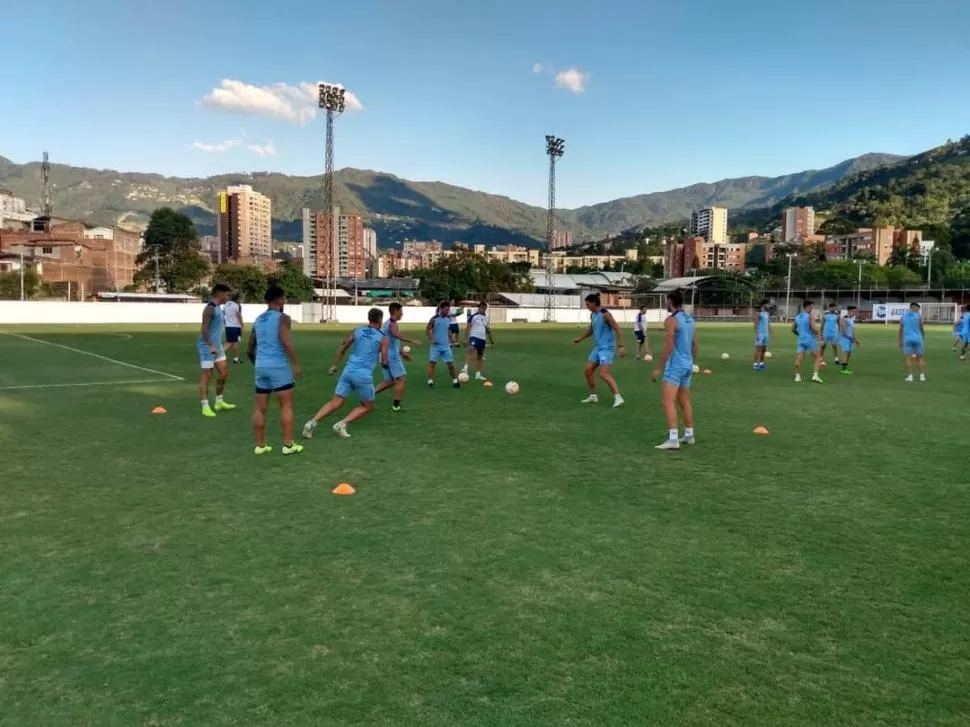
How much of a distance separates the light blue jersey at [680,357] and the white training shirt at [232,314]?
501 inches

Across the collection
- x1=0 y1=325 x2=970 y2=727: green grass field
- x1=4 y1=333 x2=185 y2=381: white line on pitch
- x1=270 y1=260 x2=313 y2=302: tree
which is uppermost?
x1=270 y1=260 x2=313 y2=302: tree

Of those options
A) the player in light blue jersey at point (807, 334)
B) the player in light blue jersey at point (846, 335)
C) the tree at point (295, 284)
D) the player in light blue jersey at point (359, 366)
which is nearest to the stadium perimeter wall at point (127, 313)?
the tree at point (295, 284)

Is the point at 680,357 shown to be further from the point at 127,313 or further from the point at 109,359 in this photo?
the point at 127,313

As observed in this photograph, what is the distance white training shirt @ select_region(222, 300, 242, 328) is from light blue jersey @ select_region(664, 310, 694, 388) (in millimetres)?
12717

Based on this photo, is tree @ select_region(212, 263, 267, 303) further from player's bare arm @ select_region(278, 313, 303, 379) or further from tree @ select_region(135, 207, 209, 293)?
player's bare arm @ select_region(278, 313, 303, 379)

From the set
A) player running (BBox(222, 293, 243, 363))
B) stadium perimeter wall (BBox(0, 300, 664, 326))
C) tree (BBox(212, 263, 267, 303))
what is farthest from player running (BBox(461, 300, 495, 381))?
tree (BBox(212, 263, 267, 303))

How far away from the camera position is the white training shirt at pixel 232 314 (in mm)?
18562

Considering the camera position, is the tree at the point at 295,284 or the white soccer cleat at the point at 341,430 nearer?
the white soccer cleat at the point at 341,430

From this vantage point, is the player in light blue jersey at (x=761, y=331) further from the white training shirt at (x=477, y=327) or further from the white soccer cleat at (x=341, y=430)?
the white soccer cleat at (x=341, y=430)

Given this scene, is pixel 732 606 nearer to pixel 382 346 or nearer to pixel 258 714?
pixel 258 714

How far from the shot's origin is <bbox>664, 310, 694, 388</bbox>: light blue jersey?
9.34 m

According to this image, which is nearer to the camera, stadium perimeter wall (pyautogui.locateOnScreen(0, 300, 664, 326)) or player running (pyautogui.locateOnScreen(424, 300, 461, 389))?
player running (pyautogui.locateOnScreen(424, 300, 461, 389))

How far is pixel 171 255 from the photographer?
354 feet

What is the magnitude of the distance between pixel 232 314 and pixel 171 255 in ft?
324
